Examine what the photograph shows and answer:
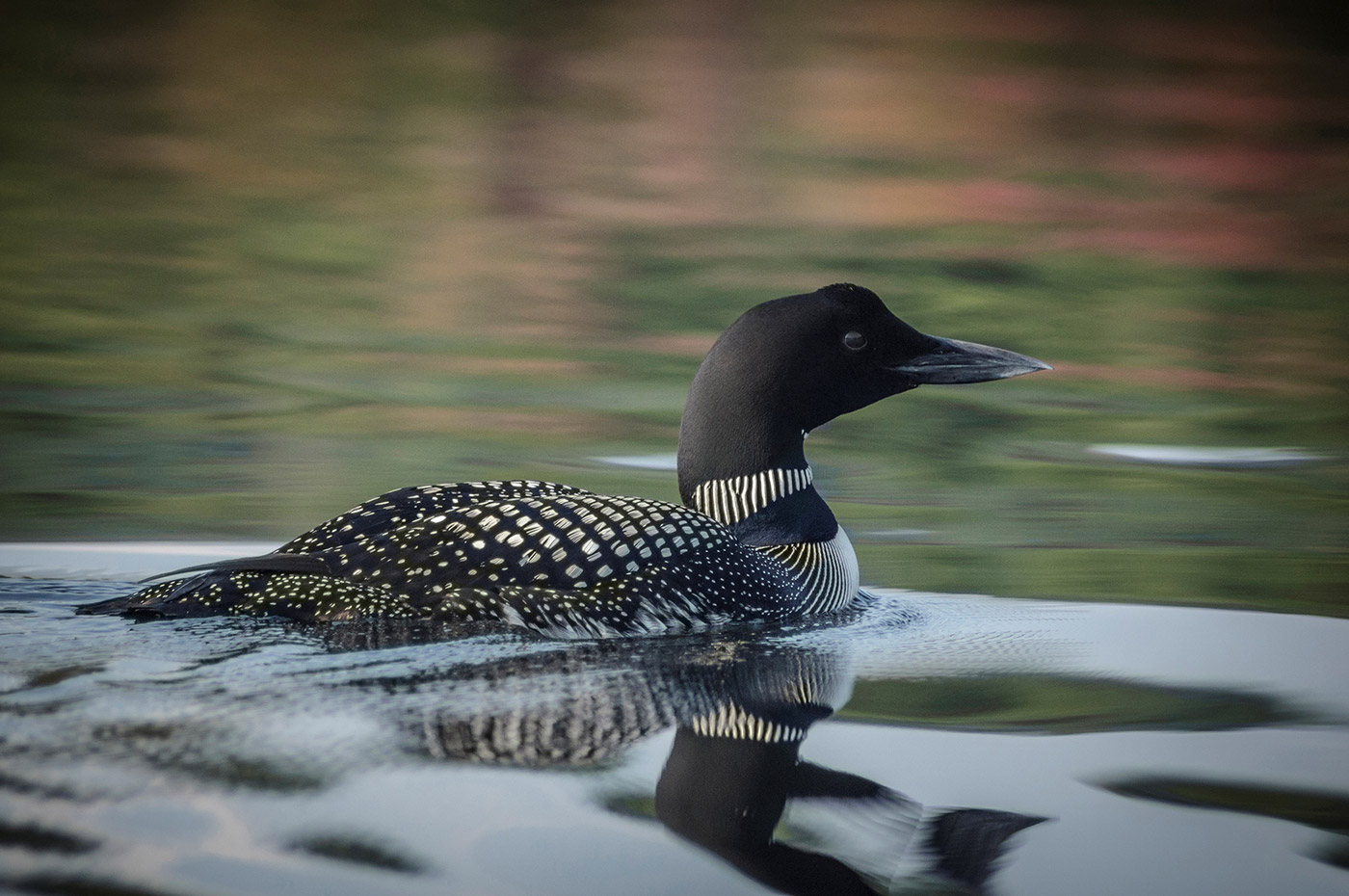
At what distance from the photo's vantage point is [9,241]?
9.04 meters

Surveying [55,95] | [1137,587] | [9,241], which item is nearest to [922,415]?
[1137,587]

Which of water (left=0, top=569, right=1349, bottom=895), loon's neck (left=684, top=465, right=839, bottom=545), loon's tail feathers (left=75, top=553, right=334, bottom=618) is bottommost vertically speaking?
water (left=0, top=569, right=1349, bottom=895)

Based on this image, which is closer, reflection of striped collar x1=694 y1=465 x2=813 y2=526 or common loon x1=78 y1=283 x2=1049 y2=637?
common loon x1=78 y1=283 x2=1049 y2=637

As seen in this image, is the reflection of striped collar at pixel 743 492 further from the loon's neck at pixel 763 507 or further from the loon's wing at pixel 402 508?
the loon's wing at pixel 402 508

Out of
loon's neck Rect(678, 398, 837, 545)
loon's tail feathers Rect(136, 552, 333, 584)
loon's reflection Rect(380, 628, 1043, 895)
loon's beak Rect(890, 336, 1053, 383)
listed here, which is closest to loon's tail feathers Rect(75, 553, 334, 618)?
loon's tail feathers Rect(136, 552, 333, 584)

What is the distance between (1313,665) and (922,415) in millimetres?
3241

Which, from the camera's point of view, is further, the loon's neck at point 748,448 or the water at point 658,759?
the loon's neck at point 748,448

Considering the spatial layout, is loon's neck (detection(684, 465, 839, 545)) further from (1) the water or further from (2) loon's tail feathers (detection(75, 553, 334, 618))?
(2) loon's tail feathers (detection(75, 553, 334, 618))

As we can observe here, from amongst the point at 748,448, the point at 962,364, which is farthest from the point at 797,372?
the point at 962,364

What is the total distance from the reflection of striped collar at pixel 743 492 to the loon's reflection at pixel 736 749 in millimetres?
450

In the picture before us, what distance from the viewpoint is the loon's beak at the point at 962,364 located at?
390cm

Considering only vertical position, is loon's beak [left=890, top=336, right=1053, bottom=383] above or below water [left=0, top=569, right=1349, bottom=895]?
above

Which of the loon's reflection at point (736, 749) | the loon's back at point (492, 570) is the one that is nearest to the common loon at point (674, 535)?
the loon's back at point (492, 570)

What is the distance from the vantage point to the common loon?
3.22 meters
